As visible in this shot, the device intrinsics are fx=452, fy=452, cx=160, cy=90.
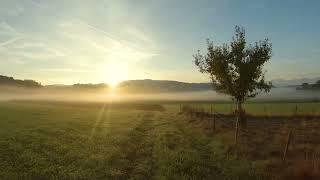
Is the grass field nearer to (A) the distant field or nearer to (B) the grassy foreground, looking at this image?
(B) the grassy foreground

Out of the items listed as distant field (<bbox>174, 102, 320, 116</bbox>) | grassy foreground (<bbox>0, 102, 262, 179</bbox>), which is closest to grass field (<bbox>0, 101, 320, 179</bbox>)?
grassy foreground (<bbox>0, 102, 262, 179</bbox>)

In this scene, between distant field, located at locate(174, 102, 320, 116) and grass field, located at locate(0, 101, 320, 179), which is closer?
grass field, located at locate(0, 101, 320, 179)

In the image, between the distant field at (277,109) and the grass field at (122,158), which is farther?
the distant field at (277,109)

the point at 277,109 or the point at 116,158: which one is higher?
the point at 277,109

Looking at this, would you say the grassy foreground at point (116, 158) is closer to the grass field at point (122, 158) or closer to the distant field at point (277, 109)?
the grass field at point (122, 158)

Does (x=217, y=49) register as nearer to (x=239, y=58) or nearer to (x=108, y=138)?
(x=239, y=58)

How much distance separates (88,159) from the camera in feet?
105

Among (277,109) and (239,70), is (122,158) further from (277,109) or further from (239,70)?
(277,109)

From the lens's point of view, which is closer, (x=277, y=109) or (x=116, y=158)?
(x=116, y=158)

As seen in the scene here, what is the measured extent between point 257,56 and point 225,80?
5.47m

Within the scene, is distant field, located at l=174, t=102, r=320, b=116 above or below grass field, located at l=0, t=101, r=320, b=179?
above

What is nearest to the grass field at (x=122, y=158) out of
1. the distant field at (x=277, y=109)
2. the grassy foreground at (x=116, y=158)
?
the grassy foreground at (x=116, y=158)

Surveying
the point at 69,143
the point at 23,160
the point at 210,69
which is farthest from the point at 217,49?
the point at 23,160

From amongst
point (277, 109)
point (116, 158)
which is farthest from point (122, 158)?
point (277, 109)
